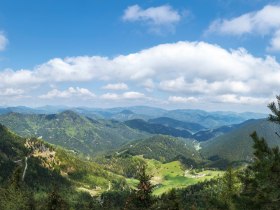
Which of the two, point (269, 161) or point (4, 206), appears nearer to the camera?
point (269, 161)

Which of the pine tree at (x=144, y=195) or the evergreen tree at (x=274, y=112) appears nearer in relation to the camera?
the evergreen tree at (x=274, y=112)

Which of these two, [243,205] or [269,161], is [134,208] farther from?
[269,161]

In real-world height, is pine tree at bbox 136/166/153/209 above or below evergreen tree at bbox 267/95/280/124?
below

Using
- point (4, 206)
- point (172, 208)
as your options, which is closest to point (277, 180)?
point (172, 208)

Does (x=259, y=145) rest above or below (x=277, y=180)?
above

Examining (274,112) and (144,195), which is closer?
(274,112)

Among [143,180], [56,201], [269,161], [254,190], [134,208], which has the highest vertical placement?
[269,161]

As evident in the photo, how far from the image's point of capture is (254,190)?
20516 mm

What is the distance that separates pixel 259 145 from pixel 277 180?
2.58 m

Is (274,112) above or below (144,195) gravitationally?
above

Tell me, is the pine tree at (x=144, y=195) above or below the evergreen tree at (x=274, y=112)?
below

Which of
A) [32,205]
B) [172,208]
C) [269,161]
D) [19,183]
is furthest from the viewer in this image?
[19,183]

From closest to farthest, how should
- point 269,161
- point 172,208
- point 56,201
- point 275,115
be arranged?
point 269,161, point 275,115, point 172,208, point 56,201

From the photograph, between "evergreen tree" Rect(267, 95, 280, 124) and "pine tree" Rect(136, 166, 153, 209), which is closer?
"evergreen tree" Rect(267, 95, 280, 124)
